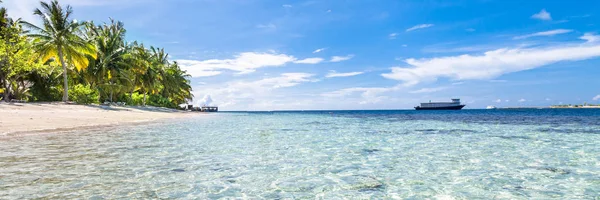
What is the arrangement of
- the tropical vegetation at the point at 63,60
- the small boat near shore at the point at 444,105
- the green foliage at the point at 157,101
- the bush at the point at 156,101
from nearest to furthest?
the tropical vegetation at the point at 63,60 → the bush at the point at 156,101 → the green foliage at the point at 157,101 → the small boat near shore at the point at 444,105

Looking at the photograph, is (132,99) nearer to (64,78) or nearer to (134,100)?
(134,100)

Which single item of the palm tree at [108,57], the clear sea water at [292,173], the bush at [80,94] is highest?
the palm tree at [108,57]

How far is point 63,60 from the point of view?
1309 inches

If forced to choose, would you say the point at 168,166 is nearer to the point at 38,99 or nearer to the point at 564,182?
the point at 564,182

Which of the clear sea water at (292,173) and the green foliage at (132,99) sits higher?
the green foliage at (132,99)

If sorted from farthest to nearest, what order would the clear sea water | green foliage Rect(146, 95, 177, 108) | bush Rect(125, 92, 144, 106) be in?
green foliage Rect(146, 95, 177, 108) → bush Rect(125, 92, 144, 106) → the clear sea water

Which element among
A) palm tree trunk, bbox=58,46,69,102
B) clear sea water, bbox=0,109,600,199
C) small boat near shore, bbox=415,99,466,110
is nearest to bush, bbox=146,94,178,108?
palm tree trunk, bbox=58,46,69,102

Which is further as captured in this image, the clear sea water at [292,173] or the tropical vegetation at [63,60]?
the tropical vegetation at [63,60]

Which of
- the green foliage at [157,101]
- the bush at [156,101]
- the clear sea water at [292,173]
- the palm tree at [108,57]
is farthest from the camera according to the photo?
the green foliage at [157,101]

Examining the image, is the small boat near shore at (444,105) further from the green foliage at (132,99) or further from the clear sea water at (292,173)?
the clear sea water at (292,173)

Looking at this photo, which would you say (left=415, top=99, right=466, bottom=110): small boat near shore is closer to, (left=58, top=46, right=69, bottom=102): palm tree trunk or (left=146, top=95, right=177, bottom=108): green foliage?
(left=146, top=95, right=177, bottom=108): green foliage

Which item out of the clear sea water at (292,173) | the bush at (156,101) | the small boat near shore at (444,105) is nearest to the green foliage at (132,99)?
the bush at (156,101)

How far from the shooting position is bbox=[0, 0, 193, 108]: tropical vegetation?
1210 inches

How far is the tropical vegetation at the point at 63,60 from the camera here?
101 feet
